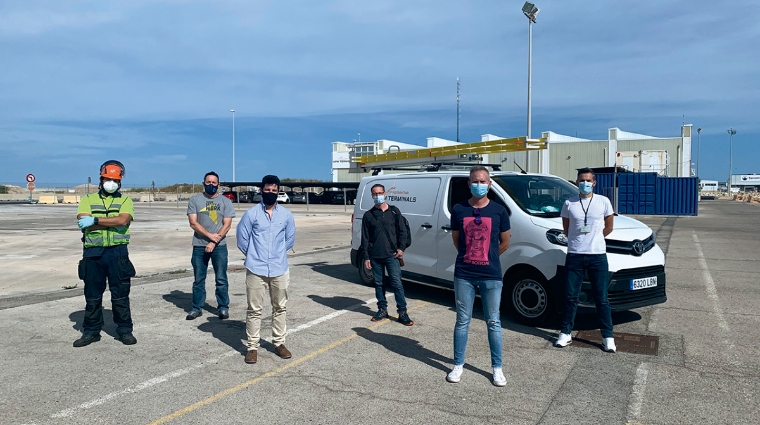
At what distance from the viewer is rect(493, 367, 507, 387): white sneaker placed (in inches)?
188

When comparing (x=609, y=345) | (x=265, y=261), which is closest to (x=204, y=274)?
(x=265, y=261)

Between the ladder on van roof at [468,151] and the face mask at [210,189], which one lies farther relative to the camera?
the ladder on van roof at [468,151]

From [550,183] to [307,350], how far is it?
397cm

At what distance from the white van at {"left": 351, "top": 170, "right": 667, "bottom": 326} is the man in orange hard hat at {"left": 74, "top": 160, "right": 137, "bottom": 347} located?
12.7 ft

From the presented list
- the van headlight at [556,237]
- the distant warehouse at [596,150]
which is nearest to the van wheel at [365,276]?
the van headlight at [556,237]

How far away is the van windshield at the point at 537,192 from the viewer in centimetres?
709

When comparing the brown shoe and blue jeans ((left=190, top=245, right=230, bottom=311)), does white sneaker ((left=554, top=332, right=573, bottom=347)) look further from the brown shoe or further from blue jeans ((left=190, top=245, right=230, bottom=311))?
blue jeans ((left=190, top=245, right=230, bottom=311))

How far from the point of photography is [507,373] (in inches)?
201

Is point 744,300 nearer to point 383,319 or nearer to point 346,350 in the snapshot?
point 383,319

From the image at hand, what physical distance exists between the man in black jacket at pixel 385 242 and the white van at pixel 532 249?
106 cm

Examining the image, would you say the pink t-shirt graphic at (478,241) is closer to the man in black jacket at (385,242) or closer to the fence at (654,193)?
the man in black jacket at (385,242)

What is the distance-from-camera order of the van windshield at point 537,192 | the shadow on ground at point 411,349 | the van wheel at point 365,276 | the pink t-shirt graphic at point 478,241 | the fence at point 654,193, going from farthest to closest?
the fence at point 654,193
the van wheel at point 365,276
the van windshield at point 537,192
the shadow on ground at point 411,349
the pink t-shirt graphic at point 478,241

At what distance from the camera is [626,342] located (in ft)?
19.8

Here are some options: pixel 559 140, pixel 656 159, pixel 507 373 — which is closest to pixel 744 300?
pixel 507 373
